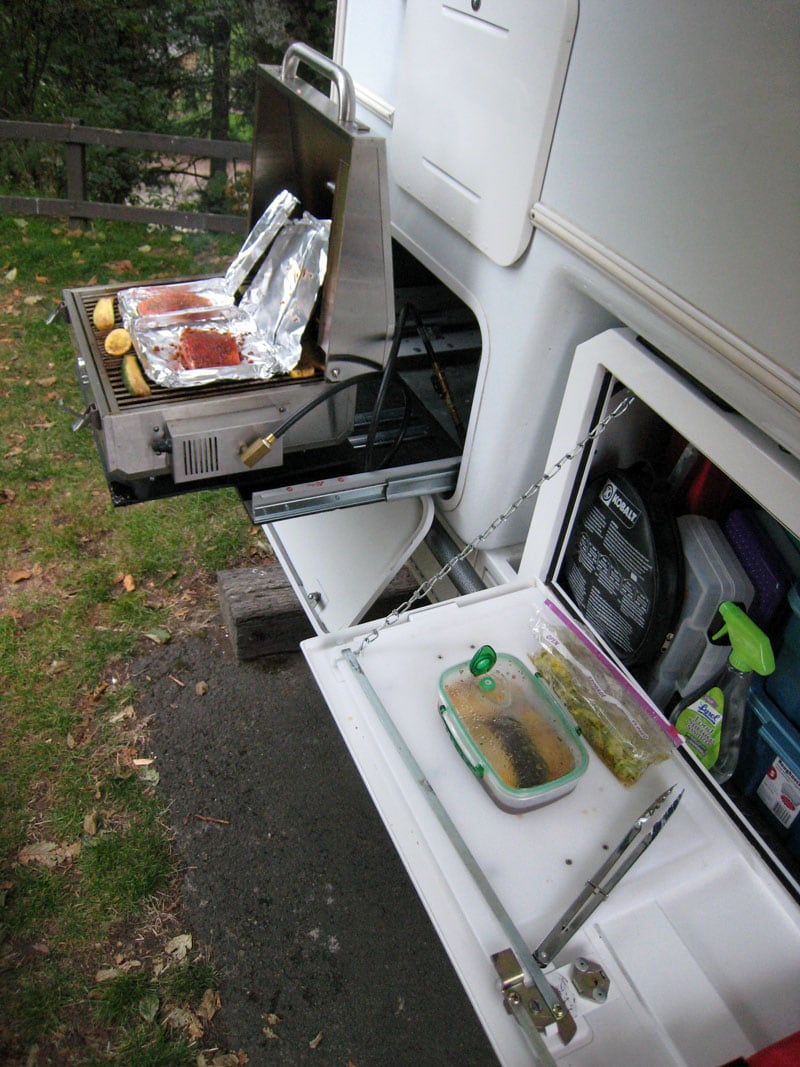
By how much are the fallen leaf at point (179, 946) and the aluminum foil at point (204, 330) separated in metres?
1.20

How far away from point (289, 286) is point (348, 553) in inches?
27.1

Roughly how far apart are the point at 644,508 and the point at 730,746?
1.41 ft

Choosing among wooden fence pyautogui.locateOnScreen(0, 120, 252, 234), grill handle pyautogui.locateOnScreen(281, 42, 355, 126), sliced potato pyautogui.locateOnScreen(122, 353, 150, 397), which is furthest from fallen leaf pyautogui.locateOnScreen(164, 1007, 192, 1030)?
wooden fence pyautogui.locateOnScreen(0, 120, 252, 234)

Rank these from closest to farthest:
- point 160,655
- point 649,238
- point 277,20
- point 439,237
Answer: point 649,238
point 439,237
point 160,655
point 277,20

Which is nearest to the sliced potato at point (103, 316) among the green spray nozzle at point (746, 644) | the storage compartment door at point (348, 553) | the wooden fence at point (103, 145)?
the storage compartment door at point (348, 553)

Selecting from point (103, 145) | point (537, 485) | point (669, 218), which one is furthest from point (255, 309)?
point (103, 145)

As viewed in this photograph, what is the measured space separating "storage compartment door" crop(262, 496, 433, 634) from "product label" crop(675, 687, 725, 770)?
71 cm

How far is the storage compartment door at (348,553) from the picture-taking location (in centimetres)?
184

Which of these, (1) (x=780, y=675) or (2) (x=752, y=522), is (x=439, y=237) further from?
(1) (x=780, y=675)

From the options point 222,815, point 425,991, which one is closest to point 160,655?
point 222,815

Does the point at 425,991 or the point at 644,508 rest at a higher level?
the point at 644,508

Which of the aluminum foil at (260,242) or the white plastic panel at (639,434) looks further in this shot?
the aluminum foil at (260,242)

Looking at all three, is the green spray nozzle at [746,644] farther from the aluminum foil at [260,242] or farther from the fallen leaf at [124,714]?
the fallen leaf at [124,714]

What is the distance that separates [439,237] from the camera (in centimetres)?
163
